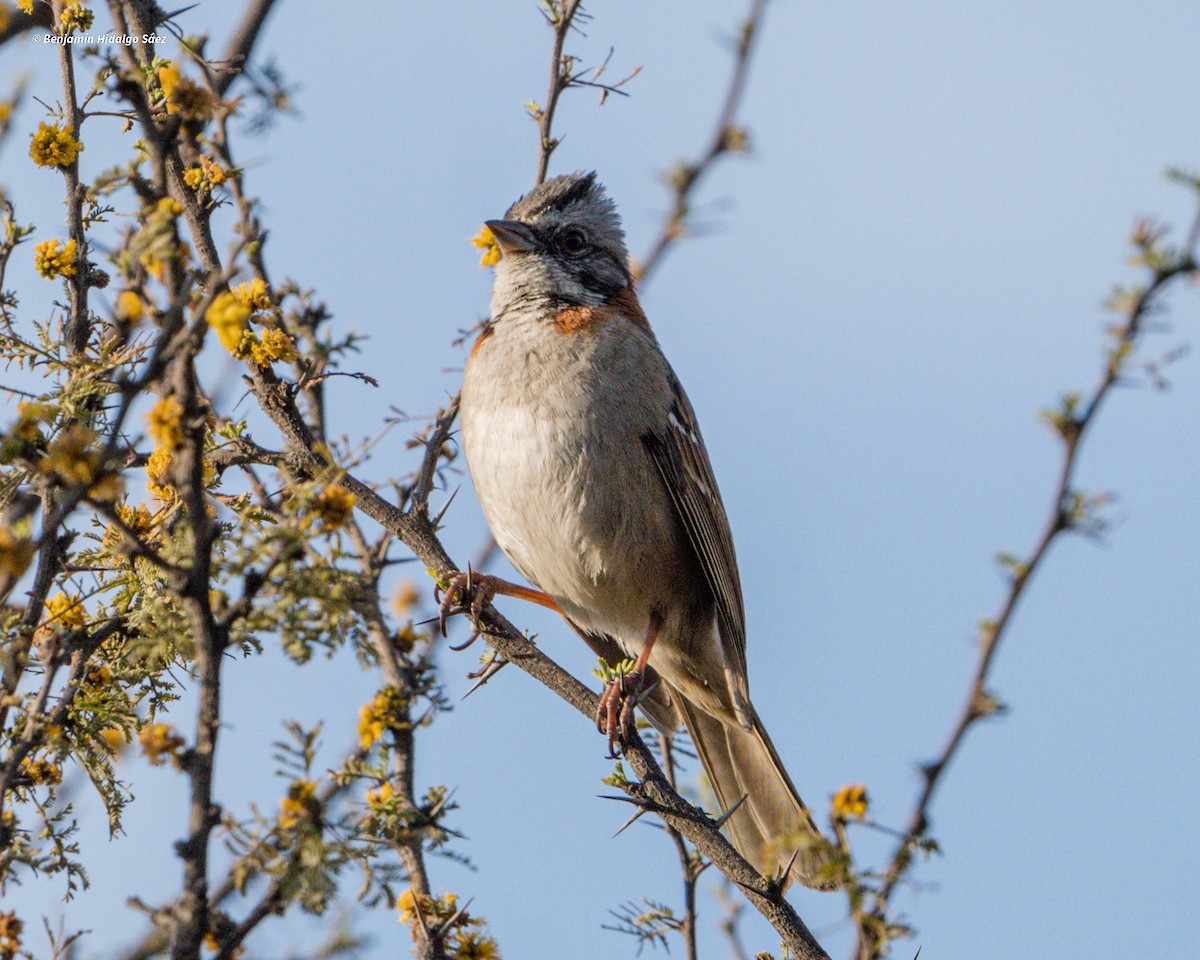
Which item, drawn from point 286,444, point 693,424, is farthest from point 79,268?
point 693,424

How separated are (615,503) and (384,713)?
2455 millimetres

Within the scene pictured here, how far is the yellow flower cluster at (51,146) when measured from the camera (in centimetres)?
325

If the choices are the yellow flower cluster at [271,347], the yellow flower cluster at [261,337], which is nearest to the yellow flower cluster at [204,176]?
the yellow flower cluster at [261,337]

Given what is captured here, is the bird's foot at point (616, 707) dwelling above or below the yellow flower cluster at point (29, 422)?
above

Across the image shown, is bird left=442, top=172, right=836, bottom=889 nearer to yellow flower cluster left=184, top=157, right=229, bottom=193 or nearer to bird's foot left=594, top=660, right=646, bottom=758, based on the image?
bird's foot left=594, top=660, right=646, bottom=758

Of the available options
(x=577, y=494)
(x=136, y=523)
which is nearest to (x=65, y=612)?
(x=136, y=523)

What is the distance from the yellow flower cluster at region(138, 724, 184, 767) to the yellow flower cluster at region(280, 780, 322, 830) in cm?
20

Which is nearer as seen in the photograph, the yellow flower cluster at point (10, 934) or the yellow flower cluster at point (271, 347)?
the yellow flower cluster at point (10, 934)

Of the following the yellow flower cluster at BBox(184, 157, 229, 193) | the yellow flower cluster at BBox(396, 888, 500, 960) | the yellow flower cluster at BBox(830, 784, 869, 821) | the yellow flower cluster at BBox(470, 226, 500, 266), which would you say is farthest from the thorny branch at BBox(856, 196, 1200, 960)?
the yellow flower cluster at BBox(470, 226, 500, 266)

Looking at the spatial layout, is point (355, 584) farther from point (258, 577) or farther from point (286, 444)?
point (286, 444)

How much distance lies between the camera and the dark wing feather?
16.8ft

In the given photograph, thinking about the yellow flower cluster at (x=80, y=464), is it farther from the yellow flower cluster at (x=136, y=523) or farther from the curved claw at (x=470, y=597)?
the curved claw at (x=470, y=597)

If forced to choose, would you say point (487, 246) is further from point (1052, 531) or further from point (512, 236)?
point (1052, 531)

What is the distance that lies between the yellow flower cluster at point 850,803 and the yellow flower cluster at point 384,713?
2.95ft
